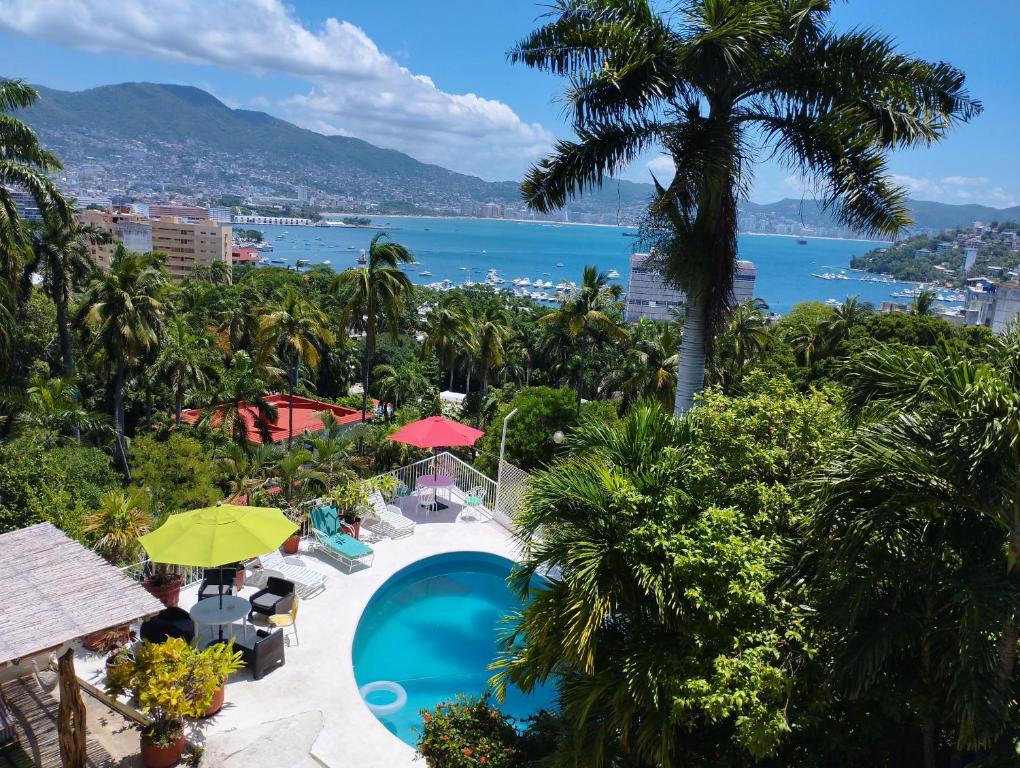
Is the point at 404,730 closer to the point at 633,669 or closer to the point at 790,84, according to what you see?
the point at 633,669

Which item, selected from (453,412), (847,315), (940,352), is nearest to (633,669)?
(940,352)

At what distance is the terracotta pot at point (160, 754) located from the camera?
6465 millimetres

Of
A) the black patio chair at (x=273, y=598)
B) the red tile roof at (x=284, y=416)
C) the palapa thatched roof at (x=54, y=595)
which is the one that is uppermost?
the palapa thatched roof at (x=54, y=595)

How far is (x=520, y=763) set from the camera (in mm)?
6195

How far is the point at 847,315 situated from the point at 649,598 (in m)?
37.6

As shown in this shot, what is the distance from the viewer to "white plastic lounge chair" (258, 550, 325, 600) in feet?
34.7

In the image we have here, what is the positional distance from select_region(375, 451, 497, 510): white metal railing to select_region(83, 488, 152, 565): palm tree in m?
6.06

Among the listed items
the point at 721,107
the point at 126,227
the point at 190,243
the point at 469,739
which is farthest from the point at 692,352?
the point at 190,243

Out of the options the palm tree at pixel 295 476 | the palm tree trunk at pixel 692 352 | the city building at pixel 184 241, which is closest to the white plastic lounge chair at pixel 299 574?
the palm tree at pixel 295 476

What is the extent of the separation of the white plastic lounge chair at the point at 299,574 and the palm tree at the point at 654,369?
1176cm

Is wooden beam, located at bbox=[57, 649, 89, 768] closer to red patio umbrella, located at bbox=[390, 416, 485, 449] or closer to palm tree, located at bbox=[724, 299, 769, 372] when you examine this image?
red patio umbrella, located at bbox=[390, 416, 485, 449]

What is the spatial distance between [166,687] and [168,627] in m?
1.96

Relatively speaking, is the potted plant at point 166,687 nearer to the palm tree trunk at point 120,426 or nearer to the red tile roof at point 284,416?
the red tile roof at point 284,416

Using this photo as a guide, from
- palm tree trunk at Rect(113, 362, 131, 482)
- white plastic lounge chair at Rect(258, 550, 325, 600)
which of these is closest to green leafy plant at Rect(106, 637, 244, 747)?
white plastic lounge chair at Rect(258, 550, 325, 600)
